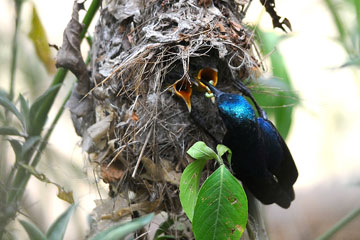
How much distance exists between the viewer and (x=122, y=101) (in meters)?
1.64

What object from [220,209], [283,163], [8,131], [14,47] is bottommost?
[283,163]

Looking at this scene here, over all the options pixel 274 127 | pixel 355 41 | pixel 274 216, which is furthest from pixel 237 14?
pixel 274 216

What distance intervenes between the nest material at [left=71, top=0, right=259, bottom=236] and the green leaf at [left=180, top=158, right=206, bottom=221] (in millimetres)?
234

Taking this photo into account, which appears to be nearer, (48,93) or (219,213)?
(219,213)

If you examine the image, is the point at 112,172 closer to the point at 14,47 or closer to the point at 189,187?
the point at 189,187

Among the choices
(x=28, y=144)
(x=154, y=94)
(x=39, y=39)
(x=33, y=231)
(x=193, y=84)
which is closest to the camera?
(x=33, y=231)

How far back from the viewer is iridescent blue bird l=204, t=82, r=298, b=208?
154 centimetres

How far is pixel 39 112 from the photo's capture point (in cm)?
157

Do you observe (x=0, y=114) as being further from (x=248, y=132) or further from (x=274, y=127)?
(x=274, y=127)

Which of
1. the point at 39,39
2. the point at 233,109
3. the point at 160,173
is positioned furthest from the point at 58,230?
the point at 39,39

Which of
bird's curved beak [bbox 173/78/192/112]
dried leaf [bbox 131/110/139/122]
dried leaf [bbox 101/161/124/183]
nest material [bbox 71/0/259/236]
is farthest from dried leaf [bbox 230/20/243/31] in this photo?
dried leaf [bbox 101/161/124/183]

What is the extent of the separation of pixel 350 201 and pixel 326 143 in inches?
25.2

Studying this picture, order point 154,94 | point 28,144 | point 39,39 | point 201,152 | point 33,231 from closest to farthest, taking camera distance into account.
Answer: point 33,231 → point 201,152 → point 28,144 → point 154,94 → point 39,39

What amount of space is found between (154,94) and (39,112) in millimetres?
371
